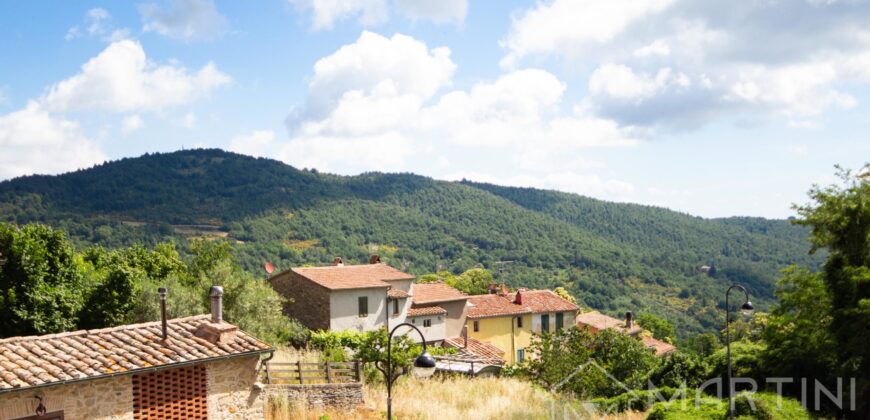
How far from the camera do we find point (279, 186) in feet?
449

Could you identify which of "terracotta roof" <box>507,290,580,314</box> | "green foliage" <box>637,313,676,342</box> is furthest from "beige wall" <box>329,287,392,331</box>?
"green foliage" <box>637,313,676,342</box>

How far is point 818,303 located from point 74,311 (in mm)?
26580

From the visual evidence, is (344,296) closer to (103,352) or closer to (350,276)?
(350,276)

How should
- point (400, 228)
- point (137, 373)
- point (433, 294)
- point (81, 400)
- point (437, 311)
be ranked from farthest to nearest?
point (400, 228), point (433, 294), point (437, 311), point (137, 373), point (81, 400)

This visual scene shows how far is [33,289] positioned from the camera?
20516 mm

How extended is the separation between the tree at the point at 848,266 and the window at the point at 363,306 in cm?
2320

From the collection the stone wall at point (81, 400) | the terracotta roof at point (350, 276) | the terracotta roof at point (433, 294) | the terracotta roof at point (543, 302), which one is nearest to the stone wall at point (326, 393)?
the stone wall at point (81, 400)

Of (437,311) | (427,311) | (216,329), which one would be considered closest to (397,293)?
(427,311)

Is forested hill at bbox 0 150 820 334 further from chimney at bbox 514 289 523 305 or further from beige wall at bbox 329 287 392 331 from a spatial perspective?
beige wall at bbox 329 287 392 331

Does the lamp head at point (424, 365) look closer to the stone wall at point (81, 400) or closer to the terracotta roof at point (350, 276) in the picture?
the stone wall at point (81, 400)

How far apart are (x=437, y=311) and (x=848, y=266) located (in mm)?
25218

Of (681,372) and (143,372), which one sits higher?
(143,372)

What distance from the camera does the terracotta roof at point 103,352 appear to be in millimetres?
12086

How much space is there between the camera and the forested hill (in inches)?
3846
